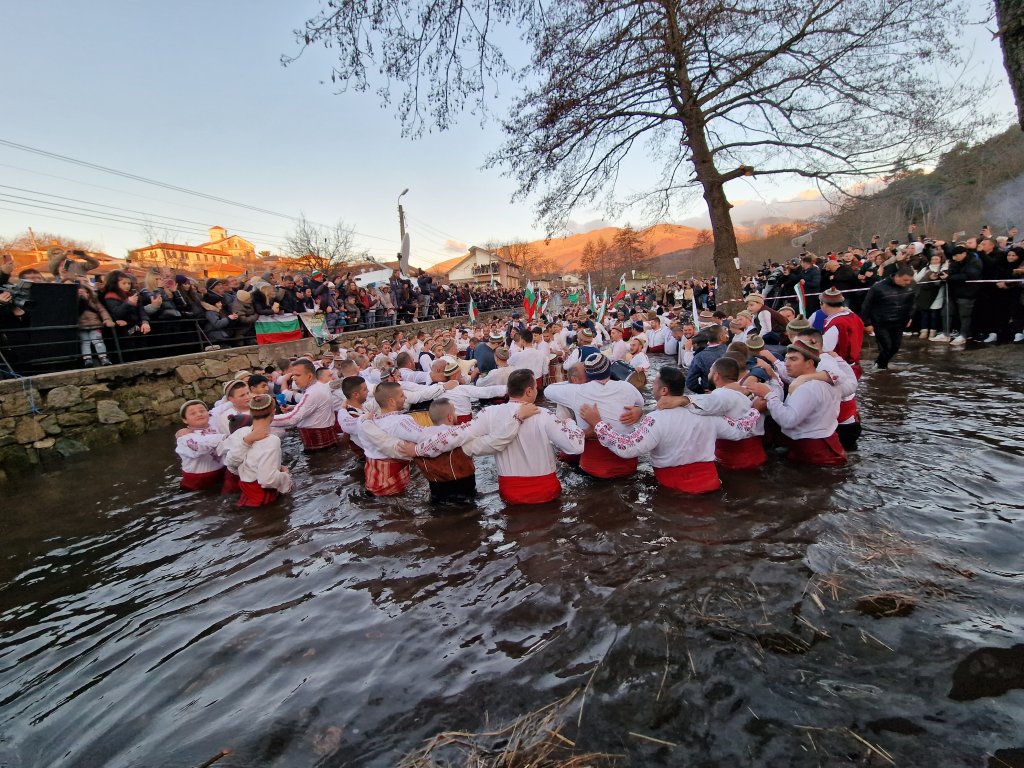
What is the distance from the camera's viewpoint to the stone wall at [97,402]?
7770 millimetres

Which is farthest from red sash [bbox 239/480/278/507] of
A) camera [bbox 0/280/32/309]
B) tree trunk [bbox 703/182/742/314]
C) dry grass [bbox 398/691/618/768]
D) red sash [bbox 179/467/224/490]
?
tree trunk [bbox 703/182/742/314]

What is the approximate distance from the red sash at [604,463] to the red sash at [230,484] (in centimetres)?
429

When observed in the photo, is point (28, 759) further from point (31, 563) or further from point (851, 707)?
point (851, 707)

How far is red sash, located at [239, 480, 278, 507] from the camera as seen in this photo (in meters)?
Result: 5.39

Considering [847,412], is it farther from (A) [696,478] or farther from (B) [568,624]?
(B) [568,624]

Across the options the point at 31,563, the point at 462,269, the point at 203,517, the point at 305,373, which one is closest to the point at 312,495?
the point at 203,517

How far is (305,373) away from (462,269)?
9600 centimetres

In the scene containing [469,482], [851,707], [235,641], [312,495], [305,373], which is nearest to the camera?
[851,707]

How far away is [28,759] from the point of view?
243 cm

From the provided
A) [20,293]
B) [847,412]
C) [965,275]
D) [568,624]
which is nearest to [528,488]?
[568,624]

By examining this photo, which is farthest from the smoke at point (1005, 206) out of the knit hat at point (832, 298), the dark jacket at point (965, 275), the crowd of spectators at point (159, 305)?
the crowd of spectators at point (159, 305)

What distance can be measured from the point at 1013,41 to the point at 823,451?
3.45 m

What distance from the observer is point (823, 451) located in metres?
4.90

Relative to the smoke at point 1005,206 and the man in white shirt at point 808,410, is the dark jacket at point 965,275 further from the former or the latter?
the smoke at point 1005,206
